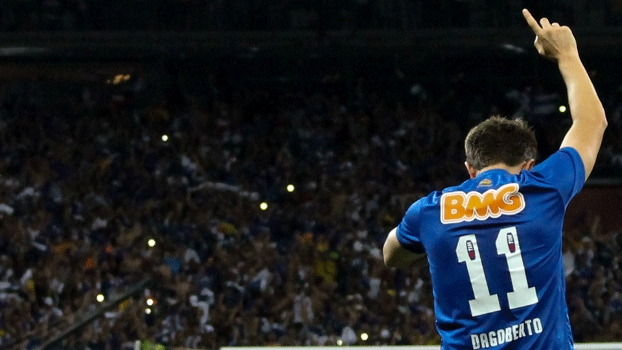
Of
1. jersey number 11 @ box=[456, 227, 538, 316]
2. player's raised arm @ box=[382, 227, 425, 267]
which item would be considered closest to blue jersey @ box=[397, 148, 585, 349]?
jersey number 11 @ box=[456, 227, 538, 316]

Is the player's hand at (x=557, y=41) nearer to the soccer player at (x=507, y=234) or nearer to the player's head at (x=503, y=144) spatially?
the soccer player at (x=507, y=234)

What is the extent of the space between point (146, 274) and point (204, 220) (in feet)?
5.05

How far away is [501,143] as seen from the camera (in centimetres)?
226

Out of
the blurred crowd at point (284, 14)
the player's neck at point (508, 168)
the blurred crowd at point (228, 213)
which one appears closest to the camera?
the player's neck at point (508, 168)

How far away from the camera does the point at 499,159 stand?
2.27m

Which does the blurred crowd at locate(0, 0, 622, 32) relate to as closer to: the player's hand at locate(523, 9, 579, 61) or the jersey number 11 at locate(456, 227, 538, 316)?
the player's hand at locate(523, 9, 579, 61)

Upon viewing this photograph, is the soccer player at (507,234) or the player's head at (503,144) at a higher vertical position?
the player's head at (503,144)

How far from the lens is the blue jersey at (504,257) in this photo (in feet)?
7.14

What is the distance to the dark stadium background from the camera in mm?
11852

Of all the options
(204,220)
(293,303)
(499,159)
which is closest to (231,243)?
(204,220)

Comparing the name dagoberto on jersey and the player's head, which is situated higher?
the player's head

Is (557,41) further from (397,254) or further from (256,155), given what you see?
(256,155)

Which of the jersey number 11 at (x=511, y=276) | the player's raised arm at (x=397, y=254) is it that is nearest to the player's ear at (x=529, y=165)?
the jersey number 11 at (x=511, y=276)

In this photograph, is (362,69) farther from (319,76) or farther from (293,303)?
(293,303)
